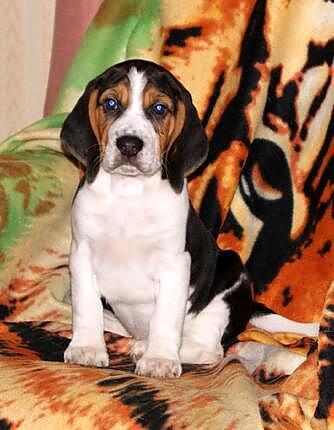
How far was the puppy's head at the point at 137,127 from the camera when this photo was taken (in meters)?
3.36

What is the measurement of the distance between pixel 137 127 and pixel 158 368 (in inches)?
30.6

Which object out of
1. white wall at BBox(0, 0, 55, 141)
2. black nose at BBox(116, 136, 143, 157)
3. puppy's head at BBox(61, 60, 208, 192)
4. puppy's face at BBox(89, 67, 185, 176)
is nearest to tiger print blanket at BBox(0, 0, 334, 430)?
puppy's head at BBox(61, 60, 208, 192)

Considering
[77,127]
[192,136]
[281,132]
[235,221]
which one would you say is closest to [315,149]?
[281,132]

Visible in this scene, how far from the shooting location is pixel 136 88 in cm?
343

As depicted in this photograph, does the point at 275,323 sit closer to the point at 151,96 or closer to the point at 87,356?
the point at 87,356

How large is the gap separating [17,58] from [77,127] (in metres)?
2.28

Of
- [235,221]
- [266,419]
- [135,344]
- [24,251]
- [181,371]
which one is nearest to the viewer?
[266,419]

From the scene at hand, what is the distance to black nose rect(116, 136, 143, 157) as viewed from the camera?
10.9ft

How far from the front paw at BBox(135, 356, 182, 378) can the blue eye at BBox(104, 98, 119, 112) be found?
32.8 inches

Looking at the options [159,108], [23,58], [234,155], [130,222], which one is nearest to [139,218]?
[130,222]

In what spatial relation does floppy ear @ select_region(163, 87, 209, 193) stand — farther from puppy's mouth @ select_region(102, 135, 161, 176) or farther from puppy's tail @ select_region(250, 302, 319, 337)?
puppy's tail @ select_region(250, 302, 319, 337)

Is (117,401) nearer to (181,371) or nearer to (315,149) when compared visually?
(181,371)

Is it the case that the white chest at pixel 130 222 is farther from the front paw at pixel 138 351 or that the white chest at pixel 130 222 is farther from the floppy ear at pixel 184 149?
the front paw at pixel 138 351

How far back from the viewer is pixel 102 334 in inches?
139
